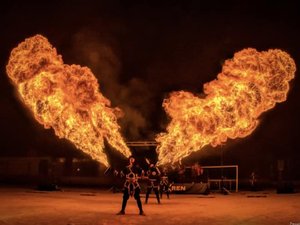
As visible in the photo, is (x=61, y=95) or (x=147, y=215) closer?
(x=147, y=215)

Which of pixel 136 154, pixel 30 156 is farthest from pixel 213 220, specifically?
pixel 30 156

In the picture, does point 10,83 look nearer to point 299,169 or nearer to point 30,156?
point 30,156

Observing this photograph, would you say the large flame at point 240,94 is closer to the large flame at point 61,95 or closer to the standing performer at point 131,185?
the large flame at point 61,95

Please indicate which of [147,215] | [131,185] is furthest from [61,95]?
[147,215]

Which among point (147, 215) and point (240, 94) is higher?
point (240, 94)

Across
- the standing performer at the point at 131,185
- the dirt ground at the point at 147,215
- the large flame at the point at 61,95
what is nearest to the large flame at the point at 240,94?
the large flame at the point at 61,95

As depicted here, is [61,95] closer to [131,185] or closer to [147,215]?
[131,185]

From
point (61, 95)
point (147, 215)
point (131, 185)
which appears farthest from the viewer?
point (61, 95)

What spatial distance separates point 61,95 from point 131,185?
11.4 metres

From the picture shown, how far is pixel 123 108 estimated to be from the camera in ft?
121

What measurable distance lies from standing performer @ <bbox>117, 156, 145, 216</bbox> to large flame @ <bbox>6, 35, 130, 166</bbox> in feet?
30.3

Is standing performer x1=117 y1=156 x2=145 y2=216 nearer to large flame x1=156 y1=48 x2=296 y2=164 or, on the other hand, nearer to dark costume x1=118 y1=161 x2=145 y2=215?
dark costume x1=118 y1=161 x2=145 y2=215

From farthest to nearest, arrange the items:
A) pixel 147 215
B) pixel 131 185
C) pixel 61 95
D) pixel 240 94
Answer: pixel 61 95
pixel 240 94
pixel 131 185
pixel 147 215

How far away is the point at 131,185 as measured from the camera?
17.5 metres
